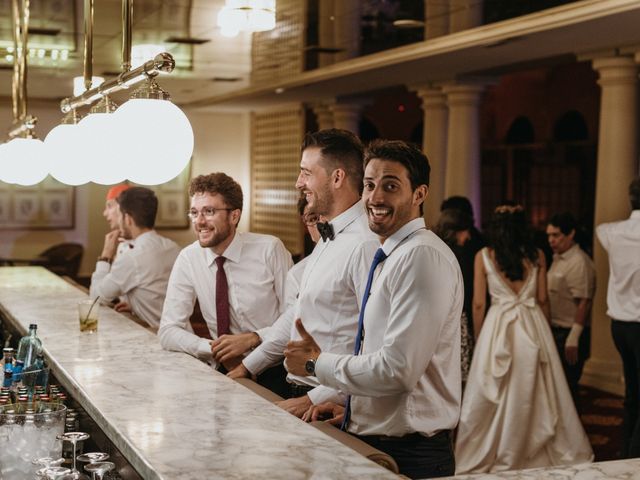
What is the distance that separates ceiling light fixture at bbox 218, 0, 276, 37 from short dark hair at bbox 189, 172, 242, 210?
2419mm

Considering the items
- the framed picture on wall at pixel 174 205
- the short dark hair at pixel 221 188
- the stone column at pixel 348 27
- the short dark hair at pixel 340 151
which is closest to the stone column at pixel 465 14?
the stone column at pixel 348 27

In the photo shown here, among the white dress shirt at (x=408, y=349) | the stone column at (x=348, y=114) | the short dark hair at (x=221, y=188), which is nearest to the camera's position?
the white dress shirt at (x=408, y=349)

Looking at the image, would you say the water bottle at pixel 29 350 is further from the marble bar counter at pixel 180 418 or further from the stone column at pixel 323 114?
the stone column at pixel 323 114

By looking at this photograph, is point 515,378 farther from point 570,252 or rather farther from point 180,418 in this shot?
point 180,418

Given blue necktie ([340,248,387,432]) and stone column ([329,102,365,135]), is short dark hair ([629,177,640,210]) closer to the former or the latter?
blue necktie ([340,248,387,432])

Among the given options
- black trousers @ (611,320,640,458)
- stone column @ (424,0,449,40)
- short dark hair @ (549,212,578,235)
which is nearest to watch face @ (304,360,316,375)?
black trousers @ (611,320,640,458)

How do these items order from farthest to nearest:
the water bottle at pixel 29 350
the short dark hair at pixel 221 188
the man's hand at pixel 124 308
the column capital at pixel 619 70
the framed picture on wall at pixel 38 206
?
the framed picture on wall at pixel 38 206 → the column capital at pixel 619 70 → the man's hand at pixel 124 308 → the short dark hair at pixel 221 188 → the water bottle at pixel 29 350

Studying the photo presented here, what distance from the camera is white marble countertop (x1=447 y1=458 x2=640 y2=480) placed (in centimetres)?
203

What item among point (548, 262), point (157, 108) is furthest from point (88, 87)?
point (548, 262)

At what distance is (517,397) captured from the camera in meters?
5.71

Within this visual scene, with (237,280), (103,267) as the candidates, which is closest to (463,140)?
(103,267)

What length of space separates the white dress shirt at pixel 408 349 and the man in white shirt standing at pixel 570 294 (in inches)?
146

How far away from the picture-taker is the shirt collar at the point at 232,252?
406cm

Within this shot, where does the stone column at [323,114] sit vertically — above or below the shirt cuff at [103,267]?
above
